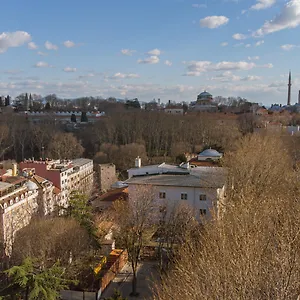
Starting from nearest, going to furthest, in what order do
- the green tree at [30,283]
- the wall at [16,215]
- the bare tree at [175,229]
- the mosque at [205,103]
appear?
the green tree at [30,283] < the bare tree at [175,229] < the wall at [16,215] < the mosque at [205,103]

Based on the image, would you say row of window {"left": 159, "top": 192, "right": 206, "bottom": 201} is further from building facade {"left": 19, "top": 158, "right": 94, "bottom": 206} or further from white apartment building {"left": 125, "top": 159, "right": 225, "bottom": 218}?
building facade {"left": 19, "top": 158, "right": 94, "bottom": 206}

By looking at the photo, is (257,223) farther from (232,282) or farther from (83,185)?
(83,185)

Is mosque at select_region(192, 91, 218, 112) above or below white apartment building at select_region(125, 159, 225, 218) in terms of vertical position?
above

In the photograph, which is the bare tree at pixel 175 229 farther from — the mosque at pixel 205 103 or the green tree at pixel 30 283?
the mosque at pixel 205 103

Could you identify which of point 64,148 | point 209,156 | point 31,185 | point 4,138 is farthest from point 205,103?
point 31,185

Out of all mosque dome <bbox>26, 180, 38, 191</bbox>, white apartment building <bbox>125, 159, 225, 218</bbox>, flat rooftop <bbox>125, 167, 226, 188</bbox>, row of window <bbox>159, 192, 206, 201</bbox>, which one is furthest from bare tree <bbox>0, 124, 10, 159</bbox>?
row of window <bbox>159, 192, 206, 201</bbox>

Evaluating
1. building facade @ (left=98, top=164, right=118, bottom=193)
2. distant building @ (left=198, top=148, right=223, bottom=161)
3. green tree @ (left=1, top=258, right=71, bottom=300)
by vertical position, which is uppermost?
distant building @ (left=198, top=148, right=223, bottom=161)

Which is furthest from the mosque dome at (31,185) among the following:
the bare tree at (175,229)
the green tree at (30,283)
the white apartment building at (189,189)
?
the green tree at (30,283)
